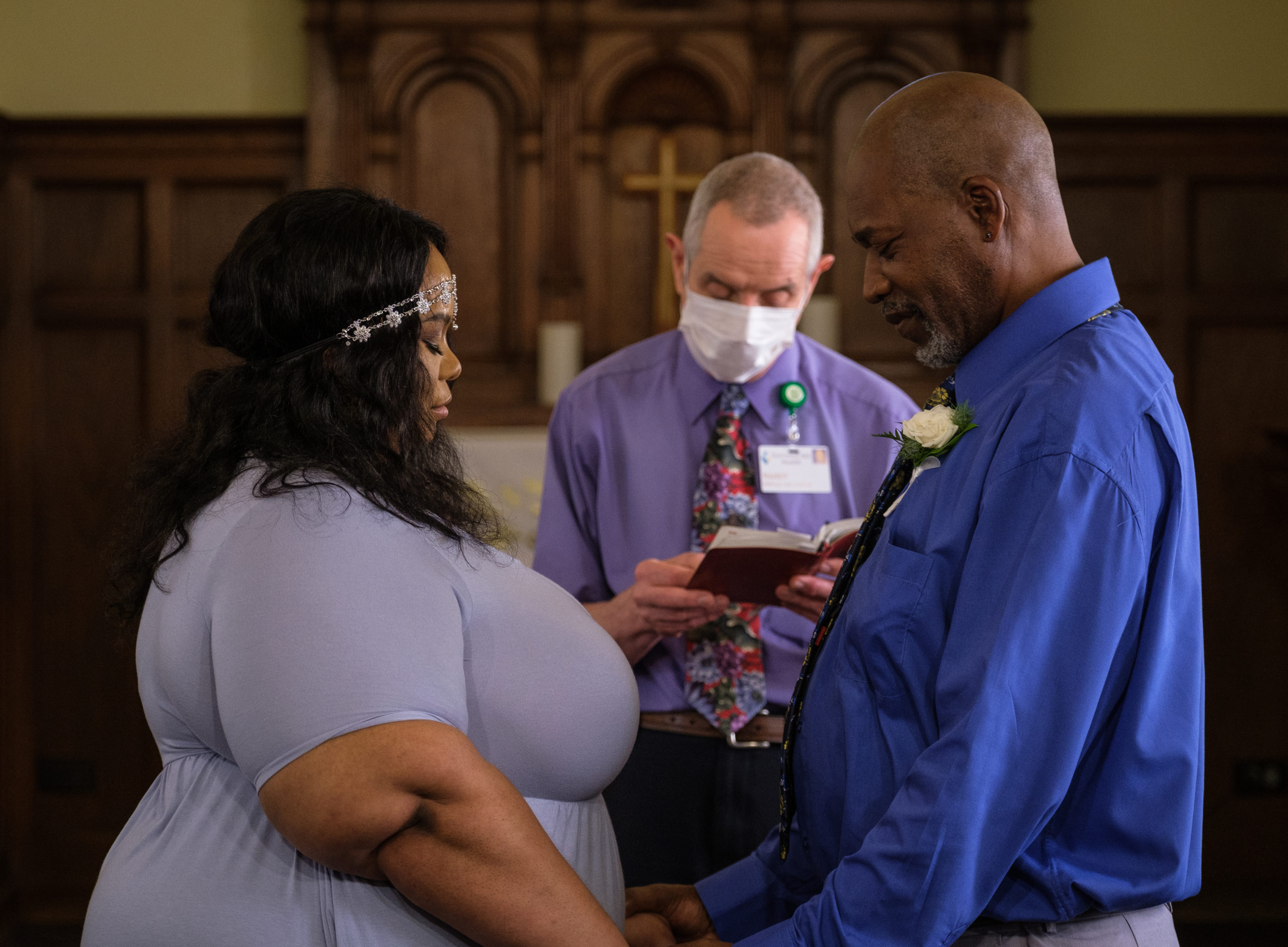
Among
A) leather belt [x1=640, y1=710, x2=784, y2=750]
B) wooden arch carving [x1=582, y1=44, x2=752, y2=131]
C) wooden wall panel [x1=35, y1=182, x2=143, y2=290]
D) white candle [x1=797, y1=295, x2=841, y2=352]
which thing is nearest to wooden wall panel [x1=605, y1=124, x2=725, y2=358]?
wooden arch carving [x1=582, y1=44, x2=752, y2=131]

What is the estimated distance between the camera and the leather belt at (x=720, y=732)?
2.09m

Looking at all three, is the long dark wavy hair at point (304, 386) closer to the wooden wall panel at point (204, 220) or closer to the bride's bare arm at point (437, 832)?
the bride's bare arm at point (437, 832)

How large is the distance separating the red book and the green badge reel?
14.9 inches

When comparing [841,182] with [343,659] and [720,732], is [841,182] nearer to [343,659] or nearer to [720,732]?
[720,732]

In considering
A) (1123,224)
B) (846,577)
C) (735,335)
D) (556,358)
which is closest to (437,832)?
(846,577)

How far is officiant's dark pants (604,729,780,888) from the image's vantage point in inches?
82.3

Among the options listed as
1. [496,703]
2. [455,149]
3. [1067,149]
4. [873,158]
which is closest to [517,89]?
[455,149]

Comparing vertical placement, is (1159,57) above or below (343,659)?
above

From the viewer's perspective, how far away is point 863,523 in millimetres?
1480

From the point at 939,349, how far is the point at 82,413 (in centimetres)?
382

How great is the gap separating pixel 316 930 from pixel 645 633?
95cm

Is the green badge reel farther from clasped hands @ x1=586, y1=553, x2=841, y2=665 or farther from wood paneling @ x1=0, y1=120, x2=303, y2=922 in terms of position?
wood paneling @ x1=0, y1=120, x2=303, y2=922

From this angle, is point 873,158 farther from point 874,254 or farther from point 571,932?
point 571,932

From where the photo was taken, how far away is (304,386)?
4.18ft
